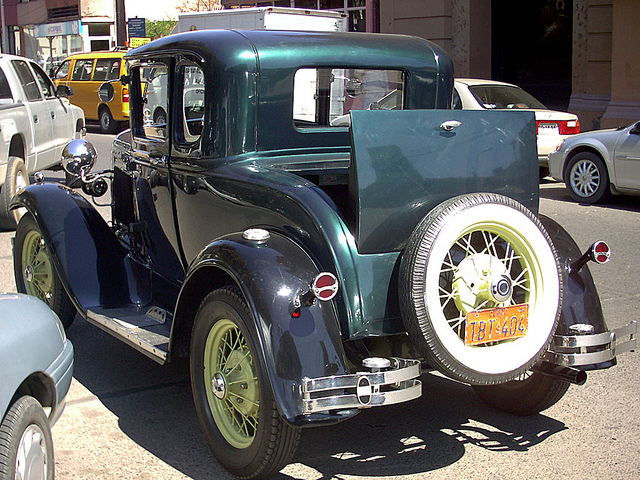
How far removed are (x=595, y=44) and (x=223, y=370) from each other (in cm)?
1504

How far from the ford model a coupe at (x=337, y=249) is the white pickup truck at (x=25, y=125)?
4.94 meters

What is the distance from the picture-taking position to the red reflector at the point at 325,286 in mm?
3102

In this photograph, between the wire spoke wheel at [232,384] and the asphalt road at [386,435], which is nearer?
the wire spoke wheel at [232,384]

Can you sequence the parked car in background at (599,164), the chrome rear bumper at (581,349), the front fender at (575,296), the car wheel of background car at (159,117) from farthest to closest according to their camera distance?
the parked car in background at (599,164) < the car wheel of background car at (159,117) < the front fender at (575,296) < the chrome rear bumper at (581,349)

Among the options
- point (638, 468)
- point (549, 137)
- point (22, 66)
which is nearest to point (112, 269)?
point (638, 468)

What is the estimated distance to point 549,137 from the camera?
12250 mm

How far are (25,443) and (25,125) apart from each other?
7.81 metres

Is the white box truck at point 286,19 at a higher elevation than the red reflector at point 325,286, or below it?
higher

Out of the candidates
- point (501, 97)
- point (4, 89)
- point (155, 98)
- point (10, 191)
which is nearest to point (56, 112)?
point (4, 89)

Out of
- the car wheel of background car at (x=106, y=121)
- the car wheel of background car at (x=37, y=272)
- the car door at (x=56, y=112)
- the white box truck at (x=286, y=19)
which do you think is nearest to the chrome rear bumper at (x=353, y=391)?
the car wheel of background car at (x=37, y=272)

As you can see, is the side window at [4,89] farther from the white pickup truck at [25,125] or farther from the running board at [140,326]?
the running board at [140,326]

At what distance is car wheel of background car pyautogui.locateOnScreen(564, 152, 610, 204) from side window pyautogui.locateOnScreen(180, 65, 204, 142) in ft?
24.2

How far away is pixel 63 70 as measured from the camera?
22312mm

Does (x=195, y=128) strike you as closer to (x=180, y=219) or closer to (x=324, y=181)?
(x=180, y=219)
